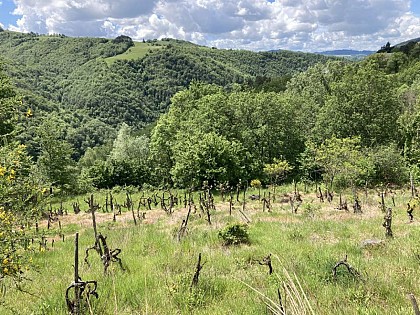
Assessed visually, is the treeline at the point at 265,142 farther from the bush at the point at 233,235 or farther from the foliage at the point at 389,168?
the bush at the point at 233,235

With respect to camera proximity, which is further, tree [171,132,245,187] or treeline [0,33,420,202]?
tree [171,132,245,187]

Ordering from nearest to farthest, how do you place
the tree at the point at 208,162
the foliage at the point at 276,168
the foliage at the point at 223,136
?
the tree at the point at 208,162 → the foliage at the point at 223,136 → the foliage at the point at 276,168

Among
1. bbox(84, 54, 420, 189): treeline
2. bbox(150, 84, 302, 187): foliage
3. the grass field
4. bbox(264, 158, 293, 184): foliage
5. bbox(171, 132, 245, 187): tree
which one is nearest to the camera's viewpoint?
the grass field

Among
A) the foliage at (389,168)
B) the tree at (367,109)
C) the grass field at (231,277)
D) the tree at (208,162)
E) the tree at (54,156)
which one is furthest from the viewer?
the tree at (367,109)

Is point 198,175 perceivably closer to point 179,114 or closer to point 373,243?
point 179,114

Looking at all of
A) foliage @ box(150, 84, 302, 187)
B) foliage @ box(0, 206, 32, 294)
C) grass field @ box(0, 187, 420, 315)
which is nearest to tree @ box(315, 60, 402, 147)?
foliage @ box(150, 84, 302, 187)

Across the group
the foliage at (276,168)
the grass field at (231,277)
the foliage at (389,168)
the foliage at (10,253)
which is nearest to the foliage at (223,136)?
the foliage at (276,168)

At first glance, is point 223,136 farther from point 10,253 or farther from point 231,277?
point 10,253

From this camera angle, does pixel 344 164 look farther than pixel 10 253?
Yes

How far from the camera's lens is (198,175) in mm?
34625

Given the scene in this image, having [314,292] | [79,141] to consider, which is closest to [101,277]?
[314,292]

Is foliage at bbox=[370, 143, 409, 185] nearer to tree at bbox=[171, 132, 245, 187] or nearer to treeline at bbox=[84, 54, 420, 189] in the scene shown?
treeline at bbox=[84, 54, 420, 189]

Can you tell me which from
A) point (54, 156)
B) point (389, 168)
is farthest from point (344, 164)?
point (54, 156)

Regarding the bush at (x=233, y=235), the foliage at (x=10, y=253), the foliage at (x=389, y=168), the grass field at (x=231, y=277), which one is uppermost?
the foliage at (x=10, y=253)
